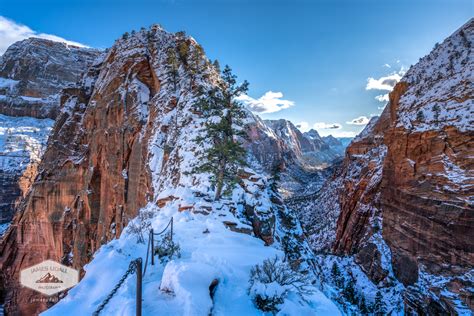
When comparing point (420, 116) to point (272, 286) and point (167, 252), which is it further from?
point (167, 252)

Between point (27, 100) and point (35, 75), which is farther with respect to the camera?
point (35, 75)

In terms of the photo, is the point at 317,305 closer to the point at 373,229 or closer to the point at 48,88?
the point at 373,229

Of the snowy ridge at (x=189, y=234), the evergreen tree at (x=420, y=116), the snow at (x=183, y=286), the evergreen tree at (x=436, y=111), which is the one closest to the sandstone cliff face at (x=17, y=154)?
the snowy ridge at (x=189, y=234)

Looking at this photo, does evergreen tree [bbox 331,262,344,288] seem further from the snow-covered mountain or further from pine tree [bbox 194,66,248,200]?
pine tree [bbox 194,66,248,200]

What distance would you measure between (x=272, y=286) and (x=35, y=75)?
12114cm

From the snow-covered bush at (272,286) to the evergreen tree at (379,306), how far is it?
50.3ft

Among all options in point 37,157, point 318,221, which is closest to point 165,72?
point 318,221

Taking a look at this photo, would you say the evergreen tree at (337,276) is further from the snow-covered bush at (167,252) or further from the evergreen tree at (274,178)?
the snow-covered bush at (167,252)

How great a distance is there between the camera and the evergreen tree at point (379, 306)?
18.0 meters

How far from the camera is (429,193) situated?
17188 millimetres

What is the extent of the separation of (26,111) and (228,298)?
11475 cm

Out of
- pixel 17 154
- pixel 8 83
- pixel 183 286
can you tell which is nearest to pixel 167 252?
pixel 183 286

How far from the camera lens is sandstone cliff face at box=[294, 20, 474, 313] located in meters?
15.1

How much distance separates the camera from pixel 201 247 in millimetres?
8500
